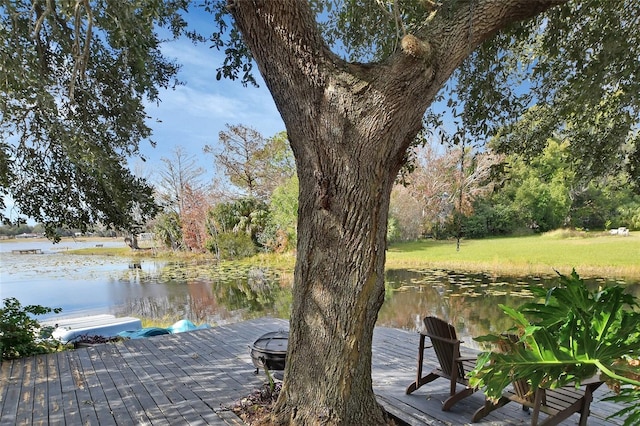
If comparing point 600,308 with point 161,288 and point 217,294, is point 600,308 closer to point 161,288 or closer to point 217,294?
point 217,294

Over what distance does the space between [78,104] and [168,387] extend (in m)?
2.86

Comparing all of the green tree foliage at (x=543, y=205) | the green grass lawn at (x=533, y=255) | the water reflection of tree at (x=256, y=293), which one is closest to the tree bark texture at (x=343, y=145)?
the water reflection of tree at (x=256, y=293)

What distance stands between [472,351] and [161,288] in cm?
854

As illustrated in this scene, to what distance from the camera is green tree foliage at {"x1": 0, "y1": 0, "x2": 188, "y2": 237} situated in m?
2.96

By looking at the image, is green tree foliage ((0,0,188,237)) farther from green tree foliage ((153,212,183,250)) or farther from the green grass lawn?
green tree foliage ((153,212,183,250))

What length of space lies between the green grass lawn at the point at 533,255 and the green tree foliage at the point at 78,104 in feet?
30.2

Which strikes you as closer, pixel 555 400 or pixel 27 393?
pixel 555 400

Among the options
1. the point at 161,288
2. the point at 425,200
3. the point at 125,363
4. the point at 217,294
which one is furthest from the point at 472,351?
the point at 425,200

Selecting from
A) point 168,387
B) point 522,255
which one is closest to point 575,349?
point 168,387

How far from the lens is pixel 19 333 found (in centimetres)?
435

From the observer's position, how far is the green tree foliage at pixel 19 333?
168 inches

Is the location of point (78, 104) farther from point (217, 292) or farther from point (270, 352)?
point (217, 292)

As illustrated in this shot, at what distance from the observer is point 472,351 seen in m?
4.10

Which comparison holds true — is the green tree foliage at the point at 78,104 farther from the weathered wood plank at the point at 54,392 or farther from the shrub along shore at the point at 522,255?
the shrub along shore at the point at 522,255
